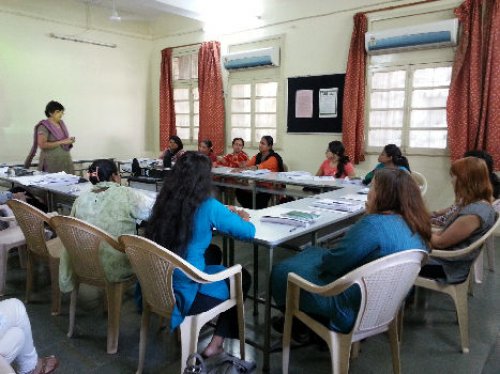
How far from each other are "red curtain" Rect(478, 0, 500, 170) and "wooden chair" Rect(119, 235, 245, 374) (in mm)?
3589

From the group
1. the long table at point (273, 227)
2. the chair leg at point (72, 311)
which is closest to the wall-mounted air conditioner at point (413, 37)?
the long table at point (273, 227)

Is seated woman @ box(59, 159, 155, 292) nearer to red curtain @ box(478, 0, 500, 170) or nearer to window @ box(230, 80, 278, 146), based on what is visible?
red curtain @ box(478, 0, 500, 170)

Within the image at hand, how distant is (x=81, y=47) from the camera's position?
21.3 ft

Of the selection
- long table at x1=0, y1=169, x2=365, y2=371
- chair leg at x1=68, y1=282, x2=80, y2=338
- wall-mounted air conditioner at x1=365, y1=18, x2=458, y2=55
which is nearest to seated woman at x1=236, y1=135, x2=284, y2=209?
long table at x1=0, y1=169, x2=365, y2=371

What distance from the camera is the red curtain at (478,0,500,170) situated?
13.5ft

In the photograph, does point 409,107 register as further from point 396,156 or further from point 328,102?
point 396,156

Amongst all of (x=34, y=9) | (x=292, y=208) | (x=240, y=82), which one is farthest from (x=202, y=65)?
(x=292, y=208)

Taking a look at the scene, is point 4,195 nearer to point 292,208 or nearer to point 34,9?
point 292,208

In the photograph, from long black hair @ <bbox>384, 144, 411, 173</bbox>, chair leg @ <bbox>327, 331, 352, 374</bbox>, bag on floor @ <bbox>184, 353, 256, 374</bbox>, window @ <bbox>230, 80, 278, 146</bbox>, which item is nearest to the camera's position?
bag on floor @ <bbox>184, 353, 256, 374</bbox>

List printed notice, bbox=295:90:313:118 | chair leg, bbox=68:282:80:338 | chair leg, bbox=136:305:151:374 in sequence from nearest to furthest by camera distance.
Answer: chair leg, bbox=136:305:151:374
chair leg, bbox=68:282:80:338
printed notice, bbox=295:90:313:118

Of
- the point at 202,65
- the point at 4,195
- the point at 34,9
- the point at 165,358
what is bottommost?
the point at 165,358

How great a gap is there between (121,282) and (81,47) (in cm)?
557

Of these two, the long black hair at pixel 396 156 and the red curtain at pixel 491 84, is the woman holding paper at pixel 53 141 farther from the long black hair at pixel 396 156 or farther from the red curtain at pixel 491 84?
the red curtain at pixel 491 84

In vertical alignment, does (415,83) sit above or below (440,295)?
above
